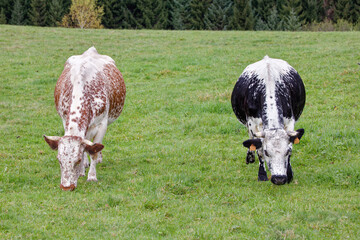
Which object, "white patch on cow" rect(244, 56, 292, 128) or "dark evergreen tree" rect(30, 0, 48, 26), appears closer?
"white patch on cow" rect(244, 56, 292, 128)

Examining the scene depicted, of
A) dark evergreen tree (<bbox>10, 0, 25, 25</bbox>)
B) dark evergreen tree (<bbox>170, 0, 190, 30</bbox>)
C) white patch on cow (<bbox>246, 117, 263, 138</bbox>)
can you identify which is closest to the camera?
white patch on cow (<bbox>246, 117, 263, 138</bbox>)

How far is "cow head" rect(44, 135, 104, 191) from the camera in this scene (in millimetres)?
8055

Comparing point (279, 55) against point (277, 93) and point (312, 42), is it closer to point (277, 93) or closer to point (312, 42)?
point (312, 42)

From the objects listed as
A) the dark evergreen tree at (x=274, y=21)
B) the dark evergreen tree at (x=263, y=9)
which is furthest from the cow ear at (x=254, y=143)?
the dark evergreen tree at (x=263, y=9)

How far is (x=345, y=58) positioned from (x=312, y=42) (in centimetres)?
680

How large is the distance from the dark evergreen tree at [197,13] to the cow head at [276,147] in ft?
211

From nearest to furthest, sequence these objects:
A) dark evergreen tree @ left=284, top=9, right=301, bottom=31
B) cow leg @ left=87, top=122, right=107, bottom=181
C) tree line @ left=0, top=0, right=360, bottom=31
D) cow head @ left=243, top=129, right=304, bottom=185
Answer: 1. cow head @ left=243, top=129, right=304, bottom=185
2. cow leg @ left=87, top=122, right=107, bottom=181
3. dark evergreen tree @ left=284, top=9, right=301, bottom=31
4. tree line @ left=0, top=0, right=360, bottom=31

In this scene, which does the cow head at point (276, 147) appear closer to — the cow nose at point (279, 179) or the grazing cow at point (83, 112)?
the cow nose at point (279, 179)

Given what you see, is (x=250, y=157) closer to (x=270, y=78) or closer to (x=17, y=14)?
(x=270, y=78)

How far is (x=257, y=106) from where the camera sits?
9.02m

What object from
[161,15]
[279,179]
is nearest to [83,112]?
[279,179]

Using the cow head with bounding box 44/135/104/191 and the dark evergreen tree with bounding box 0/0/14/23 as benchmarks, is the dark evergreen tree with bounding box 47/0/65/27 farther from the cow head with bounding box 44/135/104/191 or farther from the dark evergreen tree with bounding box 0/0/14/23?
the cow head with bounding box 44/135/104/191

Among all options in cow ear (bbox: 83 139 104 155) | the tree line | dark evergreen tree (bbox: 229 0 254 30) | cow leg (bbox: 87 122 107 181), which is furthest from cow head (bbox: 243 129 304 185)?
dark evergreen tree (bbox: 229 0 254 30)

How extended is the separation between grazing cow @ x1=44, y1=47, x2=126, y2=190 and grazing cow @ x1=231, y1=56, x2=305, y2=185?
2873 mm
